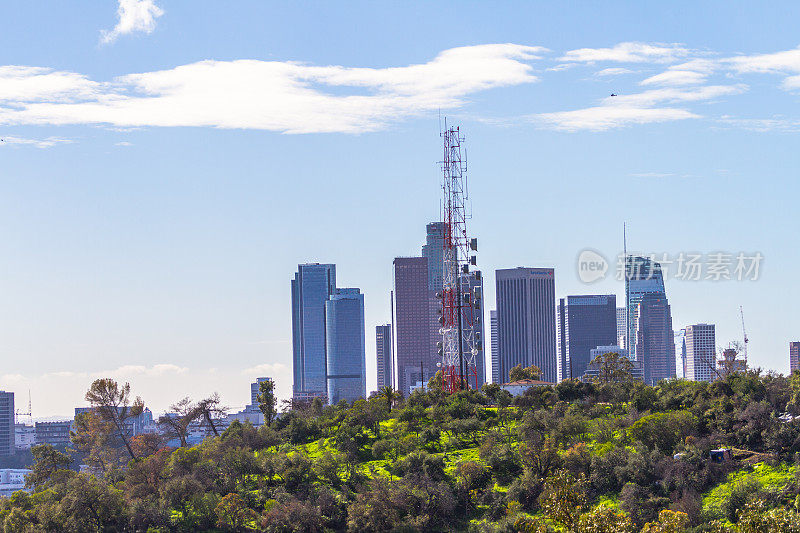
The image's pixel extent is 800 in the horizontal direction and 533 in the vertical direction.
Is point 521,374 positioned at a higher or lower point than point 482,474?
higher

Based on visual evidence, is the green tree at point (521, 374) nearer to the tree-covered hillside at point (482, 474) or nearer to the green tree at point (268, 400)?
the green tree at point (268, 400)

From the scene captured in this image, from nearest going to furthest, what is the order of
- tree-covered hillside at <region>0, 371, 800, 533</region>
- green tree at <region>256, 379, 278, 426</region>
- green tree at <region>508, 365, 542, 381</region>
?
tree-covered hillside at <region>0, 371, 800, 533</region>, green tree at <region>256, 379, 278, 426</region>, green tree at <region>508, 365, 542, 381</region>

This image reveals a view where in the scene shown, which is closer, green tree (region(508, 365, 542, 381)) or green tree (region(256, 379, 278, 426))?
green tree (region(256, 379, 278, 426))

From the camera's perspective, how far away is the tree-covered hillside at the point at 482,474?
73.9 metres

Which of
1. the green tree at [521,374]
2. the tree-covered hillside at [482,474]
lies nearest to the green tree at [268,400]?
the tree-covered hillside at [482,474]

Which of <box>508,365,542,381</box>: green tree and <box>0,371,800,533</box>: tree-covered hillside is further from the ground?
<box>508,365,542,381</box>: green tree

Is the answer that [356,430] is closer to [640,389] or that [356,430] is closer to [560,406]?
[560,406]

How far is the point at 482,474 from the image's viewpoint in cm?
8362

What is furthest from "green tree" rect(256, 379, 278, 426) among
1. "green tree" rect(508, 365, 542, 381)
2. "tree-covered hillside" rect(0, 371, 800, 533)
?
"green tree" rect(508, 365, 542, 381)

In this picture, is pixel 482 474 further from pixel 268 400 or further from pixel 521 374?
pixel 521 374

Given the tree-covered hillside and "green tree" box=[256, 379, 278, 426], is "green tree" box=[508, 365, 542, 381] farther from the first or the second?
the tree-covered hillside

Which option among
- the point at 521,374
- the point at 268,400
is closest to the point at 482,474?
the point at 268,400

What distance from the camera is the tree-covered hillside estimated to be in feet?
243

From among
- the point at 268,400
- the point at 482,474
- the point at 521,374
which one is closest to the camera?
the point at 482,474
